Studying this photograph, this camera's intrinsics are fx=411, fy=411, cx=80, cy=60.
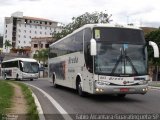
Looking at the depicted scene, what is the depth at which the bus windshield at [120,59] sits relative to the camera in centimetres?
1667

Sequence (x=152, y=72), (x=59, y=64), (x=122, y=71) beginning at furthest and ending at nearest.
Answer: (x=152, y=72)
(x=59, y=64)
(x=122, y=71)

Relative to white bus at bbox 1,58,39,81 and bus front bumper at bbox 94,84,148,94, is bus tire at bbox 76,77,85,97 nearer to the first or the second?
bus front bumper at bbox 94,84,148,94

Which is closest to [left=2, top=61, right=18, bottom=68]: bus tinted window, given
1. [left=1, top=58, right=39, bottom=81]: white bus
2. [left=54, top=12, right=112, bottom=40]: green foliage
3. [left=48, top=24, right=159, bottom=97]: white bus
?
[left=1, top=58, right=39, bottom=81]: white bus

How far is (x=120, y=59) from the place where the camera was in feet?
55.0

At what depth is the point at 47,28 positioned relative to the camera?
7062 inches

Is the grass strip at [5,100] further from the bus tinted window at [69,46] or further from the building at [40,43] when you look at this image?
the building at [40,43]

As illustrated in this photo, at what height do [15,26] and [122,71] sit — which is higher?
[15,26]

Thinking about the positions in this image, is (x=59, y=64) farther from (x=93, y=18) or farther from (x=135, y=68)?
(x=93, y=18)

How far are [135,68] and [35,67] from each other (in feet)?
126

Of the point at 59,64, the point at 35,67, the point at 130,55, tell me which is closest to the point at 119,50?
the point at 130,55

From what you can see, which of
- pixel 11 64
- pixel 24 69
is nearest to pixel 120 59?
pixel 24 69

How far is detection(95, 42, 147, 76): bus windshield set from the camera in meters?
16.7

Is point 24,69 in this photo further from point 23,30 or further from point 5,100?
point 23,30

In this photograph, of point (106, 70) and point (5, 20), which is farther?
point (5, 20)
